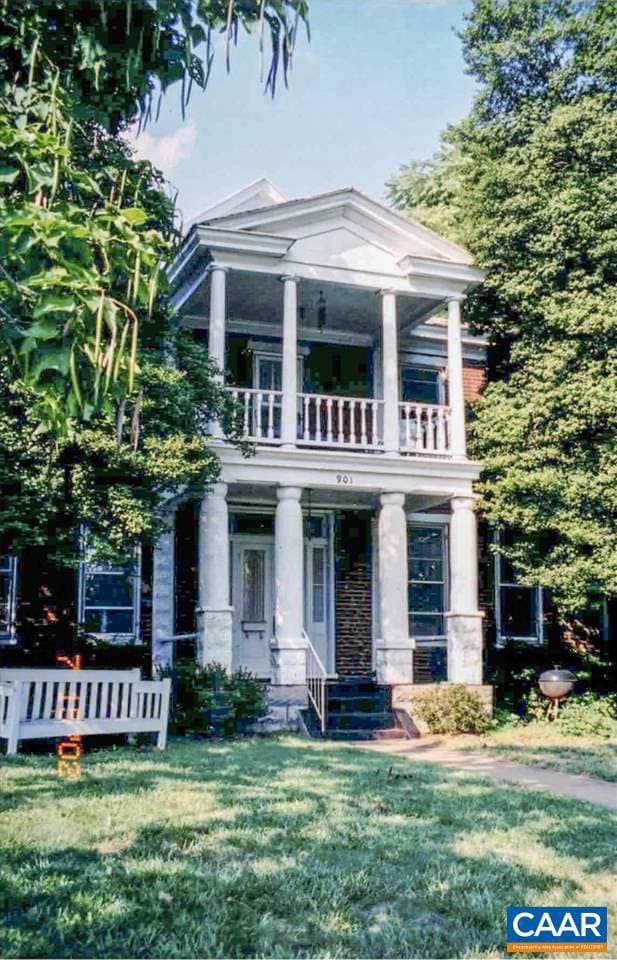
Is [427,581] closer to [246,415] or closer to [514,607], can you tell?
[514,607]

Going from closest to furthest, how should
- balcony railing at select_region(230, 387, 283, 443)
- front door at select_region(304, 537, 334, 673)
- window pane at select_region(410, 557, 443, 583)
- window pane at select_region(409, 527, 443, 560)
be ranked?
balcony railing at select_region(230, 387, 283, 443), front door at select_region(304, 537, 334, 673), window pane at select_region(410, 557, 443, 583), window pane at select_region(409, 527, 443, 560)

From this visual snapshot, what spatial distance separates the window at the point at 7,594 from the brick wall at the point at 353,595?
5.06 metres

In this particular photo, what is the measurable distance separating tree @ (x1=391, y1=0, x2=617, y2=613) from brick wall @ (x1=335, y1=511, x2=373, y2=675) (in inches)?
88.7

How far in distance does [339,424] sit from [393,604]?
107 inches

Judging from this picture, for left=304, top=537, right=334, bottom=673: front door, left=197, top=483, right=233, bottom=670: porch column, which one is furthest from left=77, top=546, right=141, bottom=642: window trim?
left=304, top=537, right=334, bottom=673: front door

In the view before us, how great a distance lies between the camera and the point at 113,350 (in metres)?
3.25

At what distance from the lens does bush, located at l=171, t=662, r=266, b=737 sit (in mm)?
11281

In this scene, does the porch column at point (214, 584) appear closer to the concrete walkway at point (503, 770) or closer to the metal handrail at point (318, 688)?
the metal handrail at point (318, 688)

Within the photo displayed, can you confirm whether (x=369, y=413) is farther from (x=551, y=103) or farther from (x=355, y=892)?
(x=355, y=892)

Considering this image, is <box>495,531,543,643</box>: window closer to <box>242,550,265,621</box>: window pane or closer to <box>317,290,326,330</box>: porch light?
<box>242,550,265,621</box>: window pane

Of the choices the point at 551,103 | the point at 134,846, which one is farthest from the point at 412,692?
the point at 551,103

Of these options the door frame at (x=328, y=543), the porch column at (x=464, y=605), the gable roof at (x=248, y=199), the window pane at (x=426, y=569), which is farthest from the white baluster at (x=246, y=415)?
the window pane at (x=426, y=569)

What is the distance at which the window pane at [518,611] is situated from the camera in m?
16.3

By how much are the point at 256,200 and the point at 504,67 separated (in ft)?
15.3
